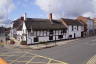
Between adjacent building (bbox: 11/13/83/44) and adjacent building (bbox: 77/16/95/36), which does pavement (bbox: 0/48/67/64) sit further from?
adjacent building (bbox: 77/16/95/36)

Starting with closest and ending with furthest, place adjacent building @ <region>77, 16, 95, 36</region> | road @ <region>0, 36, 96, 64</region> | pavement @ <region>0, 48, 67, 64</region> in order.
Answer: pavement @ <region>0, 48, 67, 64</region> → road @ <region>0, 36, 96, 64</region> → adjacent building @ <region>77, 16, 95, 36</region>

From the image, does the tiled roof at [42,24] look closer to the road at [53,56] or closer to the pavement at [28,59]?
the road at [53,56]

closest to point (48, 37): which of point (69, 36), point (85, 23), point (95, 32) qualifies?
point (69, 36)

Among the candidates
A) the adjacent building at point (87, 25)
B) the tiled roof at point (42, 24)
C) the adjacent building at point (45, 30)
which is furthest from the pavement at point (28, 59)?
the adjacent building at point (87, 25)

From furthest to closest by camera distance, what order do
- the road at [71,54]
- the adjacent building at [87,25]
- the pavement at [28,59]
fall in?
1. the adjacent building at [87,25]
2. the road at [71,54]
3. the pavement at [28,59]

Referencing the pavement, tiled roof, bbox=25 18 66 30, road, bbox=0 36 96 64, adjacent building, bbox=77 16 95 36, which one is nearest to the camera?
the pavement

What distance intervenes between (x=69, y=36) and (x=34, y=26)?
1609 cm

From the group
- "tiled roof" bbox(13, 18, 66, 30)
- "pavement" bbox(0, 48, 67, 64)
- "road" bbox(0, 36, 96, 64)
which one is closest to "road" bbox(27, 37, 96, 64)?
"road" bbox(0, 36, 96, 64)

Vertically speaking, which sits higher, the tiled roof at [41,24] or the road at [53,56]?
the tiled roof at [41,24]

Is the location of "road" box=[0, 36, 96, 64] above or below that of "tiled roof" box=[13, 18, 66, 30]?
below

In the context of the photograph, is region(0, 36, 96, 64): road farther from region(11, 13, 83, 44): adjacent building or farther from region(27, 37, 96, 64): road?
region(11, 13, 83, 44): adjacent building

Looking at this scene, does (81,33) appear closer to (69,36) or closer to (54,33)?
(69,36)

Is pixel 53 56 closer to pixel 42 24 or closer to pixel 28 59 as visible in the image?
pixel 28 59

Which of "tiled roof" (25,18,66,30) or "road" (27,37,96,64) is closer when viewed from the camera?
"road" (27,37,96,64)
